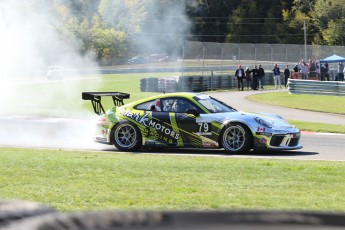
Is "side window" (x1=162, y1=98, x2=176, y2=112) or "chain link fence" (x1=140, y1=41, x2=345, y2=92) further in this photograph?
"chain link fence" (x1=140, y1=41, x2=345, y2=92)

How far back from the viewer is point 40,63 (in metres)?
60.7

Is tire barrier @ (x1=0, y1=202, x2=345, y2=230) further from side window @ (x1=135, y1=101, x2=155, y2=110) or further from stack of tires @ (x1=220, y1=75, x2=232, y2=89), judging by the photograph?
stack of tires @ (x1=220, y1=75, x2=232, y2=89)

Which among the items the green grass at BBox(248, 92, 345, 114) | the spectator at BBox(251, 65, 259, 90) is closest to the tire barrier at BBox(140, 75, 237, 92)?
the spectator at BBox(251, 65, 259, 90)

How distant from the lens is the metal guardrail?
36.9 meters

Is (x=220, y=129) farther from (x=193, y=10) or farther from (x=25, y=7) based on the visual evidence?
(x=193, y=10)

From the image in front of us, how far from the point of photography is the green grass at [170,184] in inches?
326

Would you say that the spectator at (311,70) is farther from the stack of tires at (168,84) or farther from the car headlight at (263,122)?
the car headlight at (263,122)

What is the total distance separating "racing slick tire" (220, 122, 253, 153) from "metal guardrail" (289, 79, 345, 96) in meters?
22.6

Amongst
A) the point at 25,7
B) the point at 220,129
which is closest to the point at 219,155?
the point at 220,129

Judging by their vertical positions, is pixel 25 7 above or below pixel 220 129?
above

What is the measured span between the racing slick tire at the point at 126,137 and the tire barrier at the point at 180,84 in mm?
25069

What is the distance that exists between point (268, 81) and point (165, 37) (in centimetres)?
2404

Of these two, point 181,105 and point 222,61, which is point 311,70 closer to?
point 222,61

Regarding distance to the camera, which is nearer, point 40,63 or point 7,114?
point 7,114
